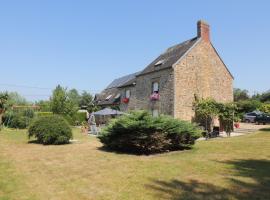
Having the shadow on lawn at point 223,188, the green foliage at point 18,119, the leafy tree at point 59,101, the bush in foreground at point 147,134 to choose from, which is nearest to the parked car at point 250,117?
the leafy tree at point 59,101

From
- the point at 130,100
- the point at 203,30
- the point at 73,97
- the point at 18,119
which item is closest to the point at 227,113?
the point at 203,30

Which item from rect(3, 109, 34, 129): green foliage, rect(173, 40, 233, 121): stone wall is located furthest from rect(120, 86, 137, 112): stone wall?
rect(3, 109, 34, 129): green foliage

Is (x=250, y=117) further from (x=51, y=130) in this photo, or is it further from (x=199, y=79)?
(x=51, y=130)

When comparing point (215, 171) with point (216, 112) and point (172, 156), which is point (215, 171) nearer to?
point (172, 156)

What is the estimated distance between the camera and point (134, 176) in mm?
8000

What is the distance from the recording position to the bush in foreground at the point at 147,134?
12.0 meters

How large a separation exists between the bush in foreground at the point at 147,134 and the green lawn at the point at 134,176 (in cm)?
88

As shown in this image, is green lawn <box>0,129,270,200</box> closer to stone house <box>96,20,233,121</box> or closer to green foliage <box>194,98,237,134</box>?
green foliage <box>194,98,237,134</box>

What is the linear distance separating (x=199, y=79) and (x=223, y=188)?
59.1 feet

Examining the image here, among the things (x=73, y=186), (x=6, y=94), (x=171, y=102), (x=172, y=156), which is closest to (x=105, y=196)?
(x=73, y=186)

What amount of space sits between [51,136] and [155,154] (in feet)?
22.9

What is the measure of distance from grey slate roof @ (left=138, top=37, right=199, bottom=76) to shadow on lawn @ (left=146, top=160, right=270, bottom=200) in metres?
15.8

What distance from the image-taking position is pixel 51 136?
16.2 metres

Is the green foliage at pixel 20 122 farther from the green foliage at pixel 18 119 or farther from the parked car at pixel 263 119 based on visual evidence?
the parked car at pixel 263 119
